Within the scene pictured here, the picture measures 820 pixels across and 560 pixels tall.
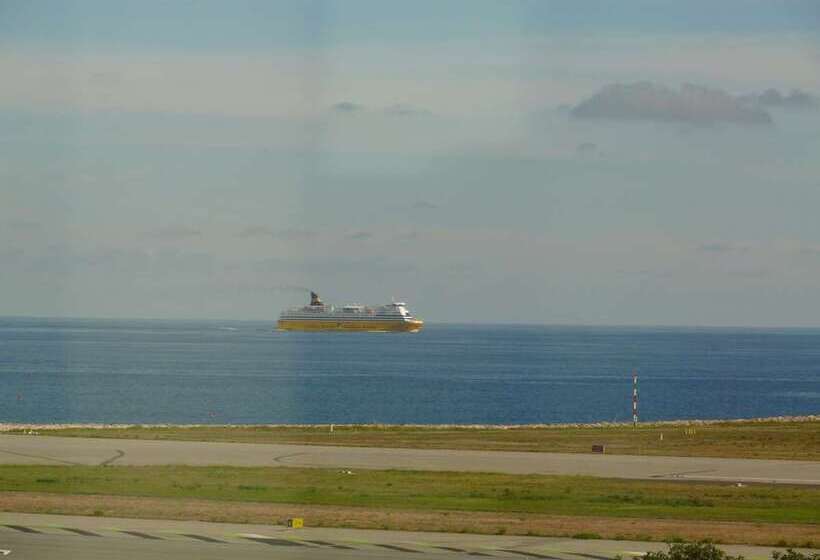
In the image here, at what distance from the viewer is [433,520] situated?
75.4ft

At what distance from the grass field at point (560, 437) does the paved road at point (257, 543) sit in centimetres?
1905

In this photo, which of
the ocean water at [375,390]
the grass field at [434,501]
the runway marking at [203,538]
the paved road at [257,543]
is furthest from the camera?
the ocean water at [375,390]

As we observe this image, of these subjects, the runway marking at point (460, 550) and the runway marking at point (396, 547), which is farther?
the runway marking at point (396, 547)

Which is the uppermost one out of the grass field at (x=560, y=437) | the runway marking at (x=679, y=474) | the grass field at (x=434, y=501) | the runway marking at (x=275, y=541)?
the grass field at (x=560, y=437)

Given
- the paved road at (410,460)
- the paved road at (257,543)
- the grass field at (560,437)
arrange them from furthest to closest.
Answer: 1. the grass field at (560,437)
2. the paved road at (410,460)
3. the paved road at (257,543)

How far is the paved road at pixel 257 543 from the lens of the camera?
60.5 feet

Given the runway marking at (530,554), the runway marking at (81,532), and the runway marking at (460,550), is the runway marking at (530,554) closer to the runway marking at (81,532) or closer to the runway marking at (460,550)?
the runway marking at (460,550)

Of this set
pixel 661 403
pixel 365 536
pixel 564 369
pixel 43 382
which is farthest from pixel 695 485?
pixel 564 369

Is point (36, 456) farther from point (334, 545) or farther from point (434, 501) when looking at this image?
point (334, 545)

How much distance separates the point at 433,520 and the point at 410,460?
1234cm

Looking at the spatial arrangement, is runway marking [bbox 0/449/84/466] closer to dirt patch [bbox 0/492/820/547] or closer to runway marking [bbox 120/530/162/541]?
dirt patch [bbox 0/492/820/547]

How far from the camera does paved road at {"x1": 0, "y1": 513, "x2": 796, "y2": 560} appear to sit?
727 inches

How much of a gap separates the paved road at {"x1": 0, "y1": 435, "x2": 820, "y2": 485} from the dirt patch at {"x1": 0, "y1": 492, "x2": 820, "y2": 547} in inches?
329

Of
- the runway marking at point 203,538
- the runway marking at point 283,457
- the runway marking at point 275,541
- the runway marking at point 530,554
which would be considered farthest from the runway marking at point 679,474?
the runway marking at point 203,538
